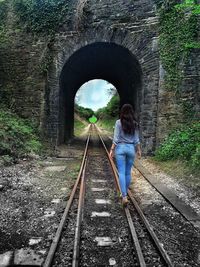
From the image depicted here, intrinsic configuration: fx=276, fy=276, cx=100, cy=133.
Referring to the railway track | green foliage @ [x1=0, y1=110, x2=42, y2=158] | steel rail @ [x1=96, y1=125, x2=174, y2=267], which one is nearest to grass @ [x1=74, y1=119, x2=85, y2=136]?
green foliage @ [x1=0, y1=110, x2=42, y2=158]

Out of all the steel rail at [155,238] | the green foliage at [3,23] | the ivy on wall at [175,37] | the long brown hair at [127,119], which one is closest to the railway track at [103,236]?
the steel rail at [155,238]

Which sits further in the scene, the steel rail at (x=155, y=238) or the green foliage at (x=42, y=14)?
the green foliage at (x=42, y=14)

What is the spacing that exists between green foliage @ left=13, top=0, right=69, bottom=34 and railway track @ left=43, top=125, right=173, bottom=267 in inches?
345

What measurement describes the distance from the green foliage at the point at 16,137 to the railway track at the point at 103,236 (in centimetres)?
406

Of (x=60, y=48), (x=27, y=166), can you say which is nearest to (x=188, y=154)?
(x=27, y=166)

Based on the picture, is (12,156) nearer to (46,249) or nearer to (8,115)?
(8,115)

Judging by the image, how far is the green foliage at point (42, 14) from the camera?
12.2 meters

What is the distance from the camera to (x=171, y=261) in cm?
345

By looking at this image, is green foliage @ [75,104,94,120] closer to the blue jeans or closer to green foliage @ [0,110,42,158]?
green foliage @ [0,110,42,158]

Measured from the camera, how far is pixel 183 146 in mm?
9227

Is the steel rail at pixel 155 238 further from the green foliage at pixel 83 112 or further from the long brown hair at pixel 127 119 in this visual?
the green foliage at pixel 83 112

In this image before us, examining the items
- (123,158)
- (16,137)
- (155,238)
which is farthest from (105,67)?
(155,238)

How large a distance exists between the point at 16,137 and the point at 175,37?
283 inches

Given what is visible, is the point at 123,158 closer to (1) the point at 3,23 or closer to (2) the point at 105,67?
(1) the point at 3,23
